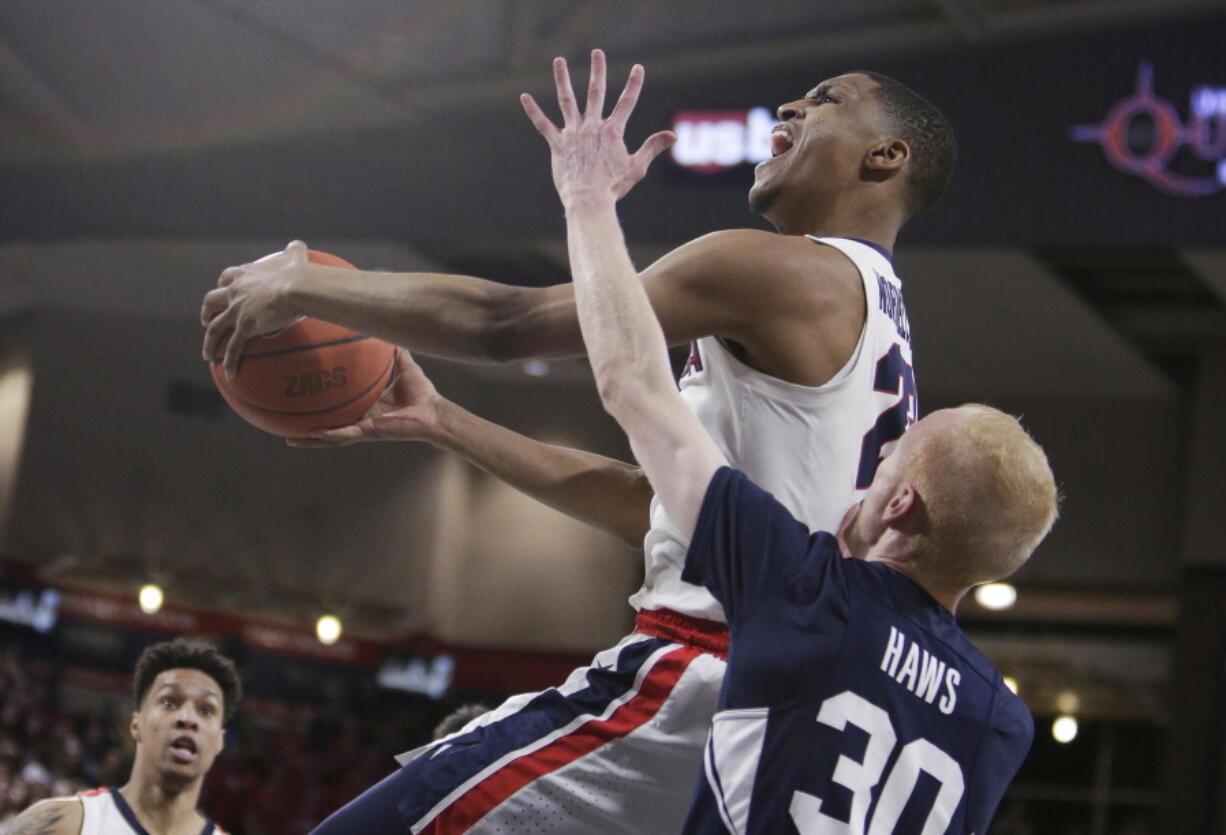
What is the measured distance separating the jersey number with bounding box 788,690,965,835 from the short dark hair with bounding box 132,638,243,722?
3446mm

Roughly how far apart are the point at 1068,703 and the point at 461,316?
1416cm

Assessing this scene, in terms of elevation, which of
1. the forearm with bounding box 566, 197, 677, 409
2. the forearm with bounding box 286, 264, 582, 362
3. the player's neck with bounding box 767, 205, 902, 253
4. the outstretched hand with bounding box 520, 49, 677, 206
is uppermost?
the player's neck with bounding box 767, 205, 902, 253

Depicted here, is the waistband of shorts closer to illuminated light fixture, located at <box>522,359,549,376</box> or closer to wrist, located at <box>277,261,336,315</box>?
wrist, located at <box>277,261,336,315</box>

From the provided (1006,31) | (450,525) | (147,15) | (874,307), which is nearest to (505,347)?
(874,307)

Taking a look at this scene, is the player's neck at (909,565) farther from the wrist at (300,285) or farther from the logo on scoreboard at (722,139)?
the logo on scoreboard at (722,139)

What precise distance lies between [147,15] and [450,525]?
8.14 metres

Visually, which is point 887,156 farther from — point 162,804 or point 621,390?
point 162,804

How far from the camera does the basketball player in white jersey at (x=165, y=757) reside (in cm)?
470

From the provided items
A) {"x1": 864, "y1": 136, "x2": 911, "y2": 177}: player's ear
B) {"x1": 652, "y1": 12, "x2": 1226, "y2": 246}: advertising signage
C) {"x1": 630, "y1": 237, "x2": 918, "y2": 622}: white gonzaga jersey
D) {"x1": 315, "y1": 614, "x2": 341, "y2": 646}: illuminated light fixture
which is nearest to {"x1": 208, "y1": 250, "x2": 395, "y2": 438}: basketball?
{"x1": 630, "y1": 237, "x2": 918, "y2": 622}: white gonzaga jersey

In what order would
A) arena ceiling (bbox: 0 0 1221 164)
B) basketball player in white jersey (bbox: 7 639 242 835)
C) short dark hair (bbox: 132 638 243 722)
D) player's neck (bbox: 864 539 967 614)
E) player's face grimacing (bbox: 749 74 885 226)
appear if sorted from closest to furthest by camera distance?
player's neck (bbox: 864 539 967 614) < player's face grimacing (bbox: 749 74 885 226) < basketball player in white jersey (bbox: 7 639 242 835) < short dark hair (bbox: 132 638 243 722) < arena ceiling (bbox: 0 0 1221 164)

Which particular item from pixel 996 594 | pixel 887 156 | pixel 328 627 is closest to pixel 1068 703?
pixel 996 594

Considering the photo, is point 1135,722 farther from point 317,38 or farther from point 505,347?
point 505,347

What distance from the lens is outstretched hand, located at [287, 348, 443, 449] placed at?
10.0 ft

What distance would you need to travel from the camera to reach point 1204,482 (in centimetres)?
1483
